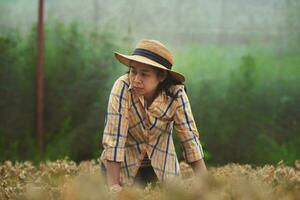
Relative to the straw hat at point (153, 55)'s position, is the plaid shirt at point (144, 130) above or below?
below

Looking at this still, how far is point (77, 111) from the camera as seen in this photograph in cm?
680

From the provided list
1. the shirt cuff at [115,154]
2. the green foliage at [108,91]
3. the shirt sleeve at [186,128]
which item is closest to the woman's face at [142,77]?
the shirt sleeve at [186,128]

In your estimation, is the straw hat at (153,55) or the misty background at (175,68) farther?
the misty background at (175,68)

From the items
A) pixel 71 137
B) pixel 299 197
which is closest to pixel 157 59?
pixel 299 197

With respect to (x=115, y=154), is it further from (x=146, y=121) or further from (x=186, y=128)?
(x=186, y=128)

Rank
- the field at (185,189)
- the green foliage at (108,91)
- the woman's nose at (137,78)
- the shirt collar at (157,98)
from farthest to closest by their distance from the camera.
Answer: the green foliage at (108,91) < the shirt collar at (157,98) < the woman's nose at (137,78) < the field at (185,189)

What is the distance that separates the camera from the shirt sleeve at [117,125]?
4.00m

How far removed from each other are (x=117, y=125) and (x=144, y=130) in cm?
22

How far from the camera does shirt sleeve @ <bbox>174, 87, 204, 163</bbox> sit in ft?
13.7

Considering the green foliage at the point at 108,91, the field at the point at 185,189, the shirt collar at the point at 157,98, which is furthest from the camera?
the green foliage at the point at 108,91

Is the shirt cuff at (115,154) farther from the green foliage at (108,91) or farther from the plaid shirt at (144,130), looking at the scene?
the green foliage at (108,91)

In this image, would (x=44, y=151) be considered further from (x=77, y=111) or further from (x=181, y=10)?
(x=181, y=10)

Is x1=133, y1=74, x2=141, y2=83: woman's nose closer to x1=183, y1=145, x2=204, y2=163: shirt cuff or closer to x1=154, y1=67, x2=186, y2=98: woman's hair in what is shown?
x1=154, y1=67, x2=186, y2=98: woman's hair

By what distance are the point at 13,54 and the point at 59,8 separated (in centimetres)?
59
